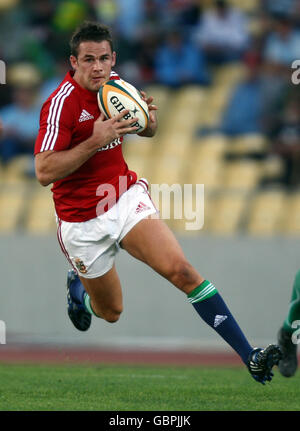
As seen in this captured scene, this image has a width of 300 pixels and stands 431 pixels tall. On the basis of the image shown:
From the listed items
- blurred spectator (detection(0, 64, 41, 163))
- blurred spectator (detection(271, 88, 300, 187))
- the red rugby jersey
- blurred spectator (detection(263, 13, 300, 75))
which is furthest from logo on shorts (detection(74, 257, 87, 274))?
blurred spectator (detection(0, 64, 41, 163))

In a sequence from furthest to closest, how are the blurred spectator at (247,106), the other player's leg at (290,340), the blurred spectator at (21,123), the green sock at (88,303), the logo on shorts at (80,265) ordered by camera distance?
the blurred spectator at (21,123) → the blurred spectator at (247,106) → the green sock at (88,303) → the other player's leg at (290,340) → the logo on shorts at (80,265)

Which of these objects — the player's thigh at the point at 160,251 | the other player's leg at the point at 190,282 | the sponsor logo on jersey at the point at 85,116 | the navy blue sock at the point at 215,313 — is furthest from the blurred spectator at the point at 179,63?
the navy blue sock at the point at 215,313

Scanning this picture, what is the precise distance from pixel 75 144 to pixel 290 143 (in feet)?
17.0

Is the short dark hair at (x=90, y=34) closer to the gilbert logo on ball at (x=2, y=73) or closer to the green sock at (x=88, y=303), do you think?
the green sock at (x=88, y=303)

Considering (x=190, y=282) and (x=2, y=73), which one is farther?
(x=2, y=73)

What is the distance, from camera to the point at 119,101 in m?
6.60

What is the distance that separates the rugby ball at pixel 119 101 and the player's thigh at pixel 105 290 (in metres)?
1.20

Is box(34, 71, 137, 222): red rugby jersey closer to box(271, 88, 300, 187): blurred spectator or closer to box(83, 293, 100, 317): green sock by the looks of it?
box(83, 293, 100, 317): green sock

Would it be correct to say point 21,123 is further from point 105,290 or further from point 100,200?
point 100,200

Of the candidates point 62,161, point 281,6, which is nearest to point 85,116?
point 62,161

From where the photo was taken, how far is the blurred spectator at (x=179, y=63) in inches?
520

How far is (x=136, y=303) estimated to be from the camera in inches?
470
